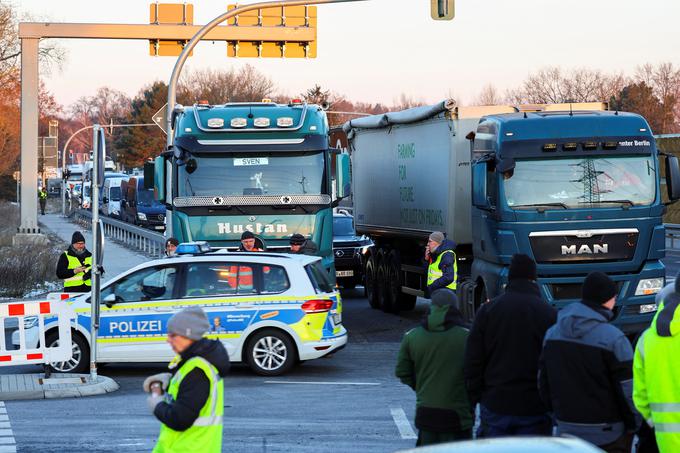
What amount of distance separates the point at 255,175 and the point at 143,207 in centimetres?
4015

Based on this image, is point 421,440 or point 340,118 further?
point 340,118

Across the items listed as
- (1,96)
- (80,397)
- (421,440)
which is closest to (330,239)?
(80,397)

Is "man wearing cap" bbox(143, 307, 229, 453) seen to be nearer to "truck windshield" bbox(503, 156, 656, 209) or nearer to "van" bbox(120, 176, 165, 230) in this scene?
"truck windshield" bbox(503, 156, 656, 209)

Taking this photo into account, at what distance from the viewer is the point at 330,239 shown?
19.7 metres

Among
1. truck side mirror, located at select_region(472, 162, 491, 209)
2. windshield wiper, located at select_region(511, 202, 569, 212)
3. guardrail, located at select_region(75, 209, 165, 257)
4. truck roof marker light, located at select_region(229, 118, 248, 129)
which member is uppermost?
truck roof marker light, located at select_region(229, 118, 248, 129)

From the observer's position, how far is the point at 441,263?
16.8 metres

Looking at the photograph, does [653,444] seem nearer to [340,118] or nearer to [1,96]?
[1,96]

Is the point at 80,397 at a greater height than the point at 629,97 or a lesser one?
lesser

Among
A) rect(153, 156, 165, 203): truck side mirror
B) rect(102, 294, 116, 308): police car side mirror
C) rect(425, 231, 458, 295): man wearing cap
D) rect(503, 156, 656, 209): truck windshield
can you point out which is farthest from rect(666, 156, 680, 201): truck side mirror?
rect(153, 156, 165, 203): truck side mirror

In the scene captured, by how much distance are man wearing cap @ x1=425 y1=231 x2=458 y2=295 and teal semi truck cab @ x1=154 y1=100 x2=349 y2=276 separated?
2865mm

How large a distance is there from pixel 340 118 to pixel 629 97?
3597cm

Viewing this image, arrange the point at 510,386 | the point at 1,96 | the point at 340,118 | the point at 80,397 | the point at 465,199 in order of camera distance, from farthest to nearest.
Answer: the point at 340,118
the point at 1,96
the point at 465,199
the point at 80,397
the point at 510,386

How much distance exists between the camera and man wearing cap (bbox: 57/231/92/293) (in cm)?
1788

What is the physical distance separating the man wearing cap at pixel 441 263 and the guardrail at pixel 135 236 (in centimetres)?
1523
